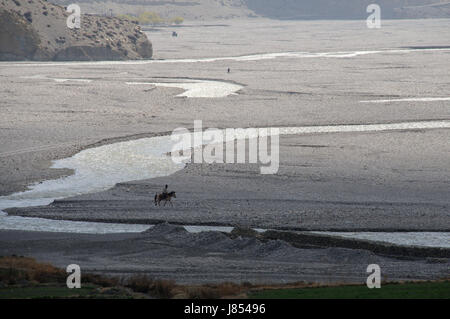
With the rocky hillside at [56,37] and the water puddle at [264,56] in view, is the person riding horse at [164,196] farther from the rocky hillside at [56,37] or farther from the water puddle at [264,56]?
the rocky hillside at [56,37]

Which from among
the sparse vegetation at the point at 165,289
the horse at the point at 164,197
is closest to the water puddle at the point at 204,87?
the horse at the point at 164,197

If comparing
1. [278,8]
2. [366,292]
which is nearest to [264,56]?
[366,292]

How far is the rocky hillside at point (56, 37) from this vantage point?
71.4 m

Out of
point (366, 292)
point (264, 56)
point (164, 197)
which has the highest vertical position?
point (264, 56)

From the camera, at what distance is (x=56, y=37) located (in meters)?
74.3

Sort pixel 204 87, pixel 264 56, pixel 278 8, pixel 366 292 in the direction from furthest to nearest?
pixel 278 8, pixel 264 56, pixel 204 87, pixel 366 292

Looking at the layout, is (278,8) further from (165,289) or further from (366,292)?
(366,292)

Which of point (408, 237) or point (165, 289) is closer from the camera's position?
point (165, 289)

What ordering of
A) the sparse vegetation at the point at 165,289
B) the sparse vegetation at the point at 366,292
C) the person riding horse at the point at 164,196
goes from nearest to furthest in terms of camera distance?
the sparse vegetation at the point at 366,292 < the sparse vegetation at the point at 165,289 < the person riding horse at the point at 164,196

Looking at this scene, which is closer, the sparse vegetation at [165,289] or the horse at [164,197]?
the sparse vegetation at [165,289]

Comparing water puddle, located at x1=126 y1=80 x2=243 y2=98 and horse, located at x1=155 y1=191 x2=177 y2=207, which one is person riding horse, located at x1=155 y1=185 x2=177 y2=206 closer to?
horse, located at x1=155 y1=191 x2=177 y2=207

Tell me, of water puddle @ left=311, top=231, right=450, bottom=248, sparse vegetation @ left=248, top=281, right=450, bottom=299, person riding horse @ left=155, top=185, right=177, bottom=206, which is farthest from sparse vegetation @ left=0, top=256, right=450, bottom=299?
person riding horse @ left=155, top=185, right=177, bottom=206

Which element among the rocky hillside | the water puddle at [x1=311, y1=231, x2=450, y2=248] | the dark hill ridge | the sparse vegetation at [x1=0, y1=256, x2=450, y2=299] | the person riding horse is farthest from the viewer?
the dark hill ridge

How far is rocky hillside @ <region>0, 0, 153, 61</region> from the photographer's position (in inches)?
2810
